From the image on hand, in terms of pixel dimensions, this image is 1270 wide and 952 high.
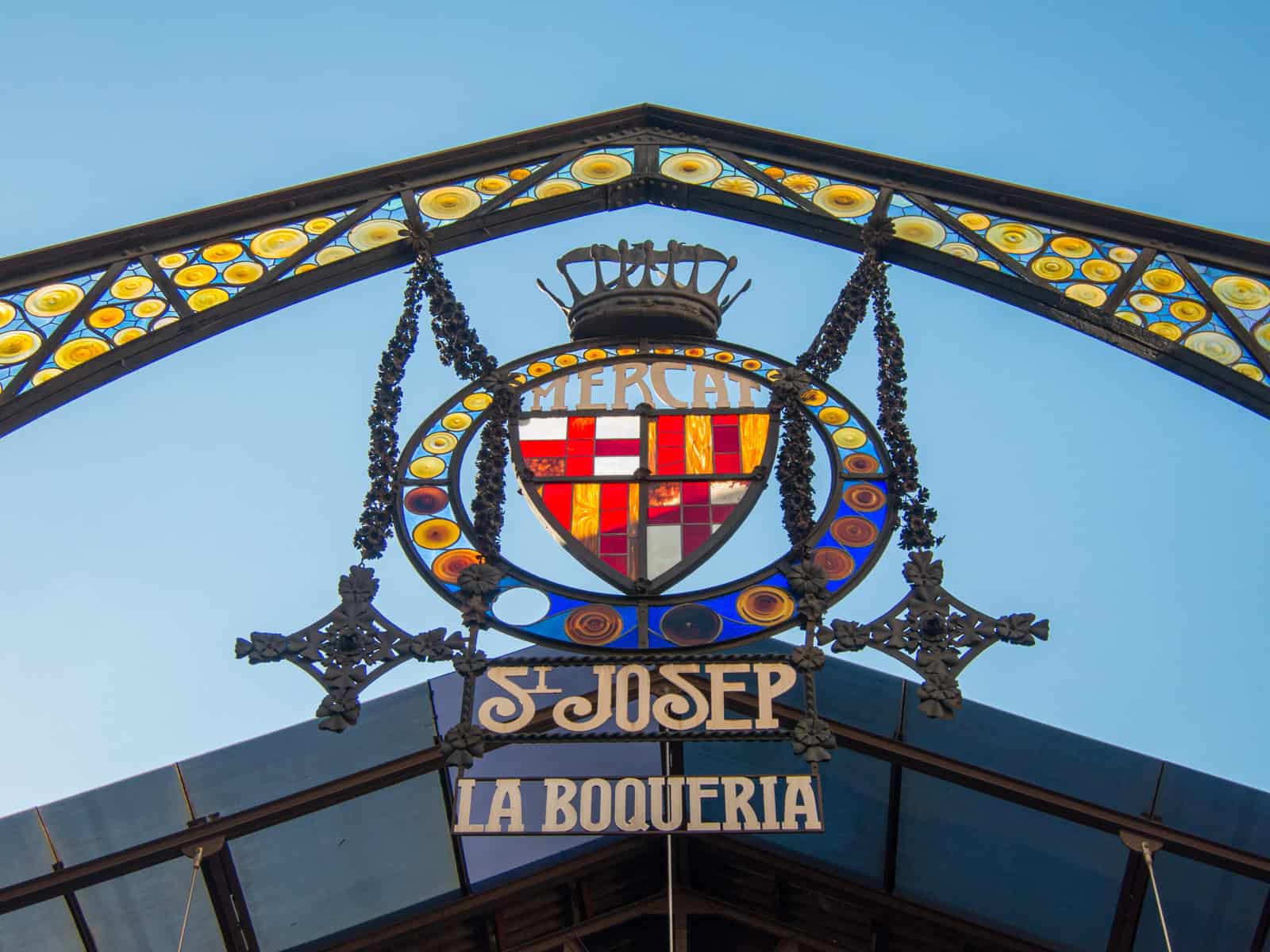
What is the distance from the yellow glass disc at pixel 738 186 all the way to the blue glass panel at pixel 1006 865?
428cm

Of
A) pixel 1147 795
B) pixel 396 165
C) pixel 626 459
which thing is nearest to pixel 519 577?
pixel 626 459

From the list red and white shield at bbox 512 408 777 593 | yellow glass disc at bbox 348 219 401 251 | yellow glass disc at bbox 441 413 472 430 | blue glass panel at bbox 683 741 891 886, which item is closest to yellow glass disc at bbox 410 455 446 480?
yellow glass disc at bbox 441 413 472 430

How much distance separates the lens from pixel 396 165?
36.0 ft

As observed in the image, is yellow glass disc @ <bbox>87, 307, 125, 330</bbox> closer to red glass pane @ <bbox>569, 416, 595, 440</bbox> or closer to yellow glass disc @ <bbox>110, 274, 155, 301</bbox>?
yellow glass disc @ <bbox>110, 274, 155, 301</bbox>

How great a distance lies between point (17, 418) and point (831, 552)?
423 centimetres

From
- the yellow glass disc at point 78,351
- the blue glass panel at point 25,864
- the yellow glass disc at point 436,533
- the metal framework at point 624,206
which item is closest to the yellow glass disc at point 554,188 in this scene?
the metal framework at point 624,206

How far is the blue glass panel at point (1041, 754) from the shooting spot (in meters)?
11.8

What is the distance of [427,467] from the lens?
9.24 m

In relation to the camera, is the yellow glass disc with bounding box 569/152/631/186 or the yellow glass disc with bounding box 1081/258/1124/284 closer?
the yellow glass disc with bounding box 1081/258/1124/284

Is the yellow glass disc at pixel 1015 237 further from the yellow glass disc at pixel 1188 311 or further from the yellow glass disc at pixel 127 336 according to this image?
the yellow glass disc at pixel 127 336

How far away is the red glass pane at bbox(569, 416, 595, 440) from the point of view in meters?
9.60

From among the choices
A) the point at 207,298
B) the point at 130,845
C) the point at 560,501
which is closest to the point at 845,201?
the point at 560,501

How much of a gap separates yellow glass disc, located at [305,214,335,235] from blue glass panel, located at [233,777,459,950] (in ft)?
12.1

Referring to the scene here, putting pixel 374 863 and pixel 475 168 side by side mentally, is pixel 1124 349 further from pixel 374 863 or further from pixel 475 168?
pixel 374 863
